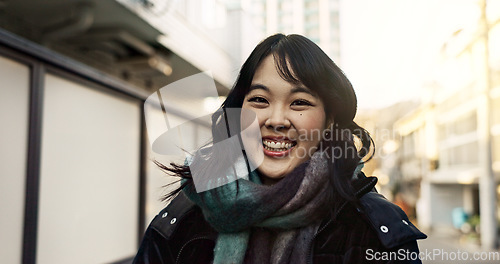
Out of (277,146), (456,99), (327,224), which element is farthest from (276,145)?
(456,99)

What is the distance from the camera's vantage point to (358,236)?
1.24 m

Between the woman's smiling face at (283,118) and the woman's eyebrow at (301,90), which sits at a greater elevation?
the woman's eyebrow at (301,90)

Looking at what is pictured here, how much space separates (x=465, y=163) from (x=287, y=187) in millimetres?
4364

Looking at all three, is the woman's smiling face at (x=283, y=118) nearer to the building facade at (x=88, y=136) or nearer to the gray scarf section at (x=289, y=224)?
the gray scarf section at (x=289, y=224)

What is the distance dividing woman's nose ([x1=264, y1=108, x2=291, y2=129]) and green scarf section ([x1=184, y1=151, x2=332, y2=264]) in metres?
0.13

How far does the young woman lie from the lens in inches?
47.5

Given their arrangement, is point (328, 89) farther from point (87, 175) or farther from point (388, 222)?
point (87, 175)

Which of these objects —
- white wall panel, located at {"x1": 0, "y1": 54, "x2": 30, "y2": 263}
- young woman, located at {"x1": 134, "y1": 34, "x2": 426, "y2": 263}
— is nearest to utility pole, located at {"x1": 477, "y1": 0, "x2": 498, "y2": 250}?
young woman, located at {"x1": 134, "y1": 34, "x2": 426, "y2": 263}

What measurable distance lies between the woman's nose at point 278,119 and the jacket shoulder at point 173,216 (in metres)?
0.41

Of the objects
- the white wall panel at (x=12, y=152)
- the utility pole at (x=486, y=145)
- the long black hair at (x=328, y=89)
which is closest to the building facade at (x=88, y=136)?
the white wall panel at (x=12, y=152)

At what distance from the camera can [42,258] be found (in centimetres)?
232

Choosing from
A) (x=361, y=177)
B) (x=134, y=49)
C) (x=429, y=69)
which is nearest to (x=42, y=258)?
(x=361, y=177)

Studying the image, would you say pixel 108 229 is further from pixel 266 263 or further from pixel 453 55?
pixel 453 55

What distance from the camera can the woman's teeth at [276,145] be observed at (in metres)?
1.24
